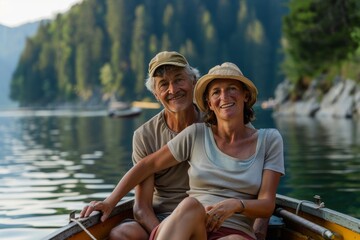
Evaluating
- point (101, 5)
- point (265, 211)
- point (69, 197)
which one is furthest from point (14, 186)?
point (101, 5)

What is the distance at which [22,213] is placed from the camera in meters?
11.7

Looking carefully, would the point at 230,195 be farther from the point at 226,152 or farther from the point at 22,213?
the point at 22,213

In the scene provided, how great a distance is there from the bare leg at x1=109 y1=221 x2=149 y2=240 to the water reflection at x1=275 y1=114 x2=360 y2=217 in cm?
620

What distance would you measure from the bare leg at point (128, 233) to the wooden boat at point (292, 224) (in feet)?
0.62

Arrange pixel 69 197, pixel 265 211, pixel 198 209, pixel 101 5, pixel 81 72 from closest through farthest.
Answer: pixel 198 209
pixel 265 211
pixel 69 197
pixel 81 72
pixel 101 5

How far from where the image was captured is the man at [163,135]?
5605 mm

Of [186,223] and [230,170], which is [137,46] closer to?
[230,170]

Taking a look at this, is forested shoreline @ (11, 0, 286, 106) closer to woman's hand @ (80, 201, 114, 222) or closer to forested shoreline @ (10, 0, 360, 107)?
forested shoreline @ (10, 0, 360, 107)

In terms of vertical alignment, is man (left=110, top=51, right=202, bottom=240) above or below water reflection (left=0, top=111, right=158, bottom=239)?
above

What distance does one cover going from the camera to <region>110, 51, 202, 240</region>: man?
5605mm

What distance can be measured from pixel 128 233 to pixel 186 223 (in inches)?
38.3

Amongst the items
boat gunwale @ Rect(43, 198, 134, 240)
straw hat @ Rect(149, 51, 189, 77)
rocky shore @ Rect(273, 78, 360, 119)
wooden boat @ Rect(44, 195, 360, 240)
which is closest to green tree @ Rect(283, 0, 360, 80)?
rocky shore @ Rect(273, 78, 360, 119)

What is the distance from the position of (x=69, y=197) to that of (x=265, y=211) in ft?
29.0

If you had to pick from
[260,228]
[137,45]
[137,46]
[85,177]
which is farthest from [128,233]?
[137,45]
